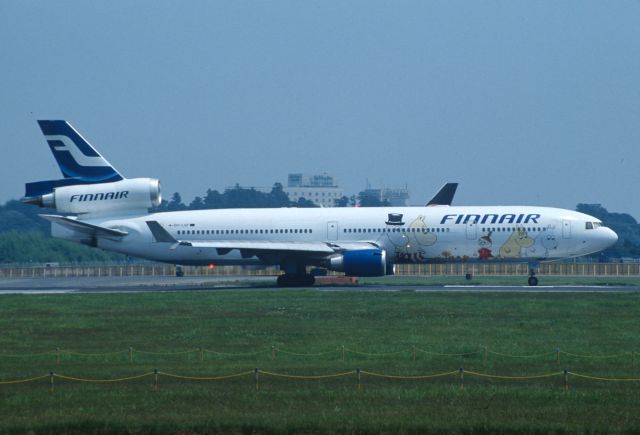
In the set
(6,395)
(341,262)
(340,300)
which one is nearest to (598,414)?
(6,395)

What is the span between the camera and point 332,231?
61.4 m

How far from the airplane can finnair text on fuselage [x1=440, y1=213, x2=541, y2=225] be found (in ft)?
0.19

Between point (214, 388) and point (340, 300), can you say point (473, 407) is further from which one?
point (340, 300)

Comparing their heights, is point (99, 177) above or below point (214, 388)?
above

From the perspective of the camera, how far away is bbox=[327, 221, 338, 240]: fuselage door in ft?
201

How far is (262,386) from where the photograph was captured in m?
24.2

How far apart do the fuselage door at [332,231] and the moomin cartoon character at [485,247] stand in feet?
28.7

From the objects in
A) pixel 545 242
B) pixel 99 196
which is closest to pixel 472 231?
pixel 545 242

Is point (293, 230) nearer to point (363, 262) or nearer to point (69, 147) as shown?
point (363, 262)

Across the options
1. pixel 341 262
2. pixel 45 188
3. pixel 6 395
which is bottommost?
pixel 6 395

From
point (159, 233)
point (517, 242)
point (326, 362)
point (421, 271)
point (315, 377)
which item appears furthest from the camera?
point (421, 271)

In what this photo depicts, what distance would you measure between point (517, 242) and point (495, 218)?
6.25 ft

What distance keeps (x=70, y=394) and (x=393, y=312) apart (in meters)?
21.2

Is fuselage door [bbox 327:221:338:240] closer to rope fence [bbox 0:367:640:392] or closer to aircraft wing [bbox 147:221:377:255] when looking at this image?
aircraft wing [bbox 147:221:377:255]
